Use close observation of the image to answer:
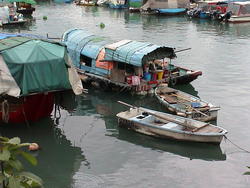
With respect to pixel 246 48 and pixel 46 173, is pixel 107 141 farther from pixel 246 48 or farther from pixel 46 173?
pixel 246 48

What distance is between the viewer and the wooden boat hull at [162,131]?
1548 centimetres

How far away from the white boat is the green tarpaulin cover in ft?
121

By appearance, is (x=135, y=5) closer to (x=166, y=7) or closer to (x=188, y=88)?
(x=166, y=7)

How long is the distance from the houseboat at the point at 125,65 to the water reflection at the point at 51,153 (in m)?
5.03

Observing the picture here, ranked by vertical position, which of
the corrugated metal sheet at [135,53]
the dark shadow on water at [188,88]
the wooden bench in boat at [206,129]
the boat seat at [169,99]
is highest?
the corrugated metal sheet at [135,53]

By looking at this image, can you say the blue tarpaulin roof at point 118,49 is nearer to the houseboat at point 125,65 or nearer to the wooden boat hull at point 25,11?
the houseboat at point 125,65

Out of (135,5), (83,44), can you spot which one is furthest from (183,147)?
(135,5)

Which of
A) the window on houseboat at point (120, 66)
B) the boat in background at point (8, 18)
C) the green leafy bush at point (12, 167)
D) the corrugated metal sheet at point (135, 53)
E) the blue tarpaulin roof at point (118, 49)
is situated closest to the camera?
the green leafy bush at point (12, 167)

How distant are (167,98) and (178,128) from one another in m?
4.11

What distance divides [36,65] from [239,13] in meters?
39.5

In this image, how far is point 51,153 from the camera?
1553cm

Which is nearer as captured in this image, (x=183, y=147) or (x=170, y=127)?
(x=183, y=147)

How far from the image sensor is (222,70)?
27.8 m

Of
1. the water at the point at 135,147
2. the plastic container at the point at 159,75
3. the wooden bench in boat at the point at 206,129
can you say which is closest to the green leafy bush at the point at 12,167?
the water at the point at 135,147
